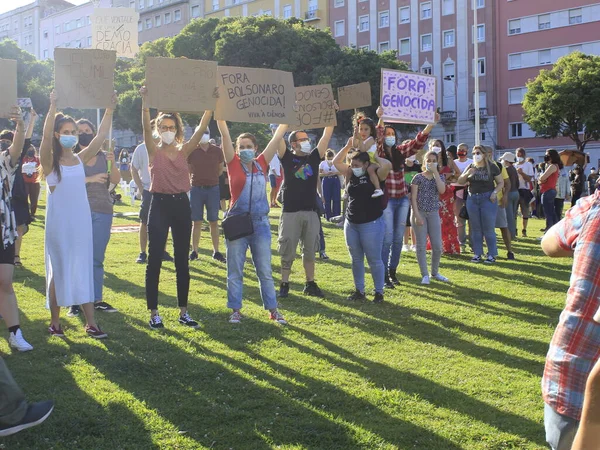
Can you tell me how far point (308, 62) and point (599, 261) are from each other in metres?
53.0

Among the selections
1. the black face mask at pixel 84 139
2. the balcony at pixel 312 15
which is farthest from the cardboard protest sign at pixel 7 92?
the balcony at pixel 312 15

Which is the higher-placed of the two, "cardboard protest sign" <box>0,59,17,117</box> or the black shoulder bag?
"cardboard protest sign" <box>0,59,17,117</box>

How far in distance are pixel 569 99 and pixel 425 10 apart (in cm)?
2132

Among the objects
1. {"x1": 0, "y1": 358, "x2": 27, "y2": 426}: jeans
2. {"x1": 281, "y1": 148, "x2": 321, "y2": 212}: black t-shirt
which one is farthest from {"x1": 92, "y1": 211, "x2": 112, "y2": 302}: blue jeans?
{"x1": 0, "y1": 358, "x2": 27, "y2": 426}: jeans

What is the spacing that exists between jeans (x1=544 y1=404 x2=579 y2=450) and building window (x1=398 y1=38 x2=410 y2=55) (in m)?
65.1

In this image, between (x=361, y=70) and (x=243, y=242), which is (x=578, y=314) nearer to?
(x=243, y=242)

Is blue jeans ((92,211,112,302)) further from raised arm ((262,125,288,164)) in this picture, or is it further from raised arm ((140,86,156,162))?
raised arm ((262,125,288,164))

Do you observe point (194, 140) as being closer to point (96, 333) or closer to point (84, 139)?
point (84, 139)

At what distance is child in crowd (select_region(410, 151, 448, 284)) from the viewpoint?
9.66 metres

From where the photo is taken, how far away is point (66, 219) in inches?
247

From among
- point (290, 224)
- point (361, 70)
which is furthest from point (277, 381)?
point (361, 70)

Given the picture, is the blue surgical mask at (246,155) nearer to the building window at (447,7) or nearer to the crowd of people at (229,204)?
the crowd of people at (229,204)

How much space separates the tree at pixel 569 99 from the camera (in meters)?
45.5

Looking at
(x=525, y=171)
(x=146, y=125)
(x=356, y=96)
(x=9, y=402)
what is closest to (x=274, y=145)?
(x=146, y=125)
